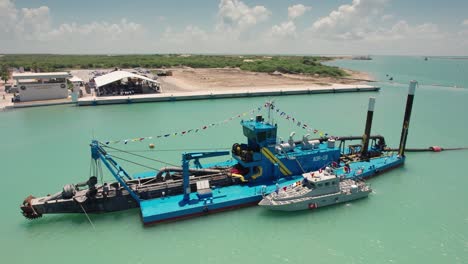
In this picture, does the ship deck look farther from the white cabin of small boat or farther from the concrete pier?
the concrete pier

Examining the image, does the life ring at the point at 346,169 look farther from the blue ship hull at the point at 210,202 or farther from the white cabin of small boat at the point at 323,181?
the white cabin of small boat at the point at 323,181

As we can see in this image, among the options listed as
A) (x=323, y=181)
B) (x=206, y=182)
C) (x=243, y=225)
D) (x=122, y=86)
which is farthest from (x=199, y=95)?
(x=243, y=225)

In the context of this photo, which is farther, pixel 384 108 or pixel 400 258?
pixel 384 108

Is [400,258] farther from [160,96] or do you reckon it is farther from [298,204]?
[160,96]

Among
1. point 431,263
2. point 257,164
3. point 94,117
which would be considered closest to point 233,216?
point 257,164

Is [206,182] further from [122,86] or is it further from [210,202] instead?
[122,86]

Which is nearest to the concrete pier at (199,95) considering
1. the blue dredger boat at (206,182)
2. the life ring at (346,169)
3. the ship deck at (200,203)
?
the blue dredger boat at (206,182)
